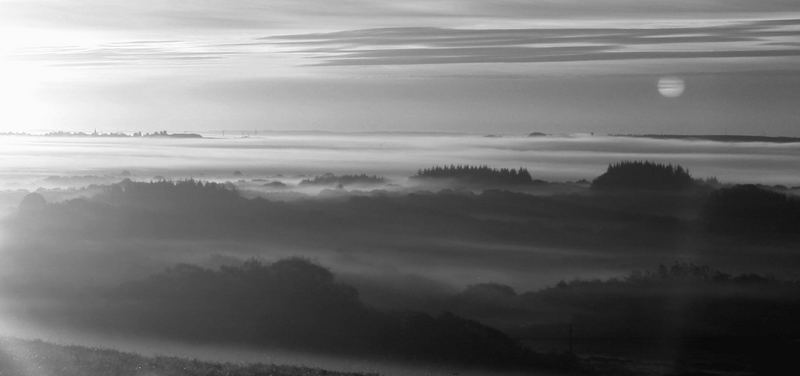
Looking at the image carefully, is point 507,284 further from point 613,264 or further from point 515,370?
point 515,370

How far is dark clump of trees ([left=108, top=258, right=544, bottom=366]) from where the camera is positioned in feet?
250

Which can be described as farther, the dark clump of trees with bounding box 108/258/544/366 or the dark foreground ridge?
the dark clump of trees with bounding box 108/258/544/366

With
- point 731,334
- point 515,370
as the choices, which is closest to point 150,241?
point 731,334

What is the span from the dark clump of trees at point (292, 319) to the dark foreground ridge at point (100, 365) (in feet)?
122

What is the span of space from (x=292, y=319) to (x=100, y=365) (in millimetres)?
63905

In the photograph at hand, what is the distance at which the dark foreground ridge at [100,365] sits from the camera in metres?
28.9

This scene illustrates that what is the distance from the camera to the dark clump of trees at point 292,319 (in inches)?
3000

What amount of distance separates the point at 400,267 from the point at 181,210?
5007 cm

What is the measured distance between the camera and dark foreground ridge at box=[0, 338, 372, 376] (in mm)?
28922

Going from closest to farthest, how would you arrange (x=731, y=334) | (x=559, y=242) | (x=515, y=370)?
1. (x=515, y=370)
2. (x=731, y=334)
3. (x=559, y=242)

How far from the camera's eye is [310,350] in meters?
85.5

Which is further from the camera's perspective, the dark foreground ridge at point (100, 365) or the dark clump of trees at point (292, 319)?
the dark clump of trees at point (292, 319)

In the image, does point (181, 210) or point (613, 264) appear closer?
point (613, 264)

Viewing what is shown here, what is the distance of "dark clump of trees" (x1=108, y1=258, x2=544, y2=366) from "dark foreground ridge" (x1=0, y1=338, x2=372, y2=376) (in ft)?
122
